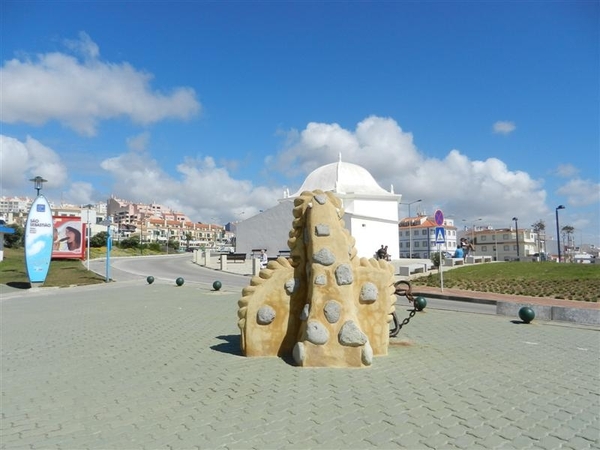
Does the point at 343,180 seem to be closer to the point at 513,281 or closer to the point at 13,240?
the point at 513,281

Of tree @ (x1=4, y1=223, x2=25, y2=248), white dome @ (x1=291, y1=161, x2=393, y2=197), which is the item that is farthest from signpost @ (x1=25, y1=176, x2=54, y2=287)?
tree @ (x1=4, y1=223, x2=25, y2=248)

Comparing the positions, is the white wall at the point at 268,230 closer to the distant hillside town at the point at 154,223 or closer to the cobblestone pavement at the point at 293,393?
the cobblestone pavement at the point at 293,393

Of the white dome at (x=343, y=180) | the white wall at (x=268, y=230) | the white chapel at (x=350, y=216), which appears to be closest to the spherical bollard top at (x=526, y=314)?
the white chapel at (x=350, y=216)

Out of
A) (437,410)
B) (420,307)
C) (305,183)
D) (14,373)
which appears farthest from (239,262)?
(437,410)

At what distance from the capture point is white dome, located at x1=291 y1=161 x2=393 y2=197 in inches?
1928

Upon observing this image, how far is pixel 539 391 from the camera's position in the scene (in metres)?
5.07

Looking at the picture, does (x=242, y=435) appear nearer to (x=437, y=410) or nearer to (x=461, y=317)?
(x=437, y=410)

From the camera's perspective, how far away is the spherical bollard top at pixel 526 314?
32.3ft

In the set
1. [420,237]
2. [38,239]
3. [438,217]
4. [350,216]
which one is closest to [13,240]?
[38,239]

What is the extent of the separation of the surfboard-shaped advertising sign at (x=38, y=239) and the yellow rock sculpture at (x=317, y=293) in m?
16.2

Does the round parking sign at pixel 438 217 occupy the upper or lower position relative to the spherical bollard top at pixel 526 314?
upper

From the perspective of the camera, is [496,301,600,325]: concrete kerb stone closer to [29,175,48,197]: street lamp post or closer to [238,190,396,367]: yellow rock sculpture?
[238,190,396,367]: yellow rock sculpture

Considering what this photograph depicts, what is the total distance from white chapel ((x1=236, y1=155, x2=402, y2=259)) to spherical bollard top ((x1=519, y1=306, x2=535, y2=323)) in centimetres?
3019

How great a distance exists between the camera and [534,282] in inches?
730
